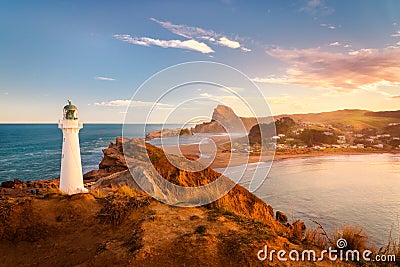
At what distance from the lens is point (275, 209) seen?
13.3m

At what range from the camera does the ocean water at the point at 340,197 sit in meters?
11.6

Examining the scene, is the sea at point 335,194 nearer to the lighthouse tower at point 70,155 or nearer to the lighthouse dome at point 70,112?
the lighthouse tower at point 70,155

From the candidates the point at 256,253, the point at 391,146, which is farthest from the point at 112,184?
the point at 391,146

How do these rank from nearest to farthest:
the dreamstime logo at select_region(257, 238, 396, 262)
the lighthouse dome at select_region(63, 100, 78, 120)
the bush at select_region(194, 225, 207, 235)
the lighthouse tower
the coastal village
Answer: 1. the dreamstime logo at select_region(257, 238, 396, 262)
2. the bush at select_region(194, 225, 207, 235)
3. the lighthouse tower
4. the lighthouse dome at select_region(63, 100, 78, 120)
5. the coastal village

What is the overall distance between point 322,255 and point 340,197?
1223cm

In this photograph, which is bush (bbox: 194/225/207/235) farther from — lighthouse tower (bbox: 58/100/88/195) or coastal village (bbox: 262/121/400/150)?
coastal village (bbox: 262/121/400/150)

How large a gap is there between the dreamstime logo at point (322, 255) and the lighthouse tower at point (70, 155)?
7757 mm

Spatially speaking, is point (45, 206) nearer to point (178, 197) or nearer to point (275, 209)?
point (178, 197)

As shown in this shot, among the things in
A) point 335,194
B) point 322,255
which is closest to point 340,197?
point 335,194

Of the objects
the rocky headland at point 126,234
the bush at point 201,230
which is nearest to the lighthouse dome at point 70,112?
the rocky headland at point 126,234

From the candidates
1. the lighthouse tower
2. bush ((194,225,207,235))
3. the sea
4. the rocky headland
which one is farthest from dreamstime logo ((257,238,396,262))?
the lighthouse tower

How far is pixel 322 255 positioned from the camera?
5168mm

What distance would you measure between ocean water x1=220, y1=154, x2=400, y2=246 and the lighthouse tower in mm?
9457

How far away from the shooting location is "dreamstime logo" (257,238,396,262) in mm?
4793
